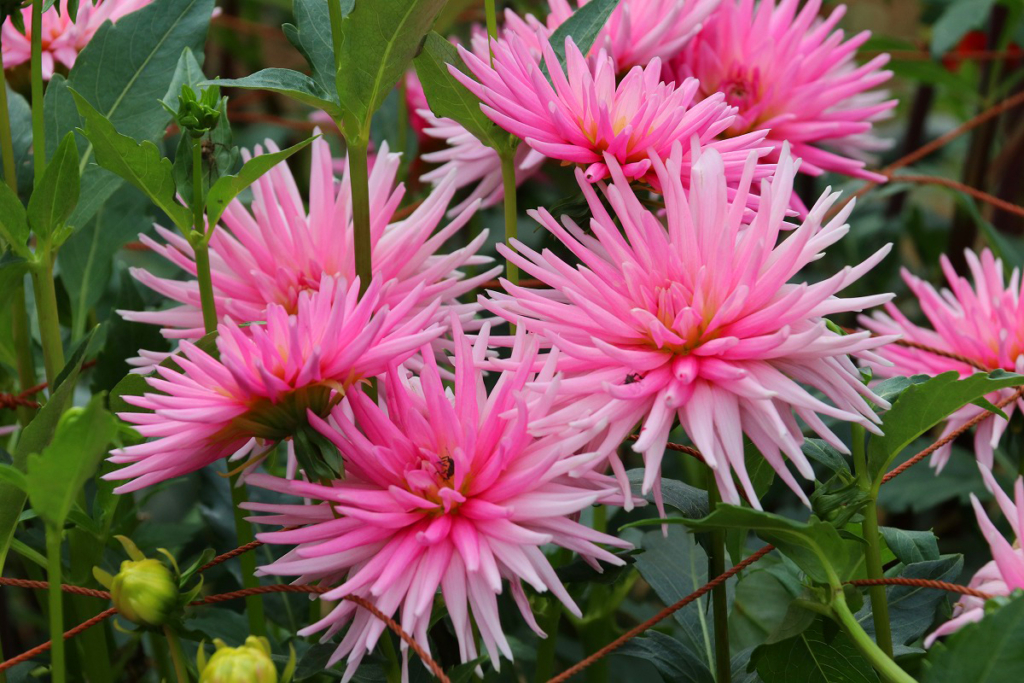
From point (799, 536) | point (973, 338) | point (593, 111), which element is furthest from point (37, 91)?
point (973, 338)

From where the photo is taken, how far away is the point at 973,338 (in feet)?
2.06

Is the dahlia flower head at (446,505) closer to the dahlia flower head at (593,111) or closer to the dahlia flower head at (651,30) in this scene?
the dahlia flower head at (593,111)

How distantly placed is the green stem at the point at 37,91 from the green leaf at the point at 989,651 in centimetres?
46

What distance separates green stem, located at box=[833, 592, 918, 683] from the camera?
391mm

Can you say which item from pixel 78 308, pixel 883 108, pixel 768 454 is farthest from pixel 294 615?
pixel 883 108

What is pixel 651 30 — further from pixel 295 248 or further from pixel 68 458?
pixel 68 458

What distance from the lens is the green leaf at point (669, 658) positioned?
51 centimetres

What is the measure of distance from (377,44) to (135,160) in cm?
12

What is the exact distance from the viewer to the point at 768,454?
1.25ft

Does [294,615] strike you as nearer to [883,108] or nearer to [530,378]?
[530,378]

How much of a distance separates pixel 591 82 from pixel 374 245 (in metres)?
0.15

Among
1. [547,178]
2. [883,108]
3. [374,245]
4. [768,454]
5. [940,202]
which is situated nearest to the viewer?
[768,454]

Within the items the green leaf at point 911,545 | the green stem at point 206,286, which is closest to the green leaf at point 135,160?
the green stem at point 206,286

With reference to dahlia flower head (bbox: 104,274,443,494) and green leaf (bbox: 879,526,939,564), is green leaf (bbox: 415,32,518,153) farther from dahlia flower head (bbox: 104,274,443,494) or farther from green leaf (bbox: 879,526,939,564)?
green leaf (bbox: 879,526,939,564)
